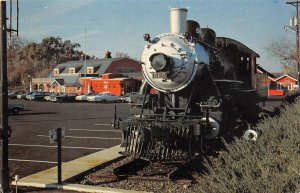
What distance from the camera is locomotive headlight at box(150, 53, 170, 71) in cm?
957

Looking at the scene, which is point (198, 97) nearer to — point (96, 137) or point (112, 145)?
point (112, 145)

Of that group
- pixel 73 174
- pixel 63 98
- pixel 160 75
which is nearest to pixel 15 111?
pixel 63 98

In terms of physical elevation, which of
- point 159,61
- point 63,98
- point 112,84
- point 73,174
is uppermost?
point 112,84

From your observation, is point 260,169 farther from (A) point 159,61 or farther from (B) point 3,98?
(A) point 159,61

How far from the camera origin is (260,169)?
4.81 m

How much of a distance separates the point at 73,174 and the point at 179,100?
10.7 ft

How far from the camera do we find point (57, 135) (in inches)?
338

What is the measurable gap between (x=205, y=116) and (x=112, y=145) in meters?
5.54

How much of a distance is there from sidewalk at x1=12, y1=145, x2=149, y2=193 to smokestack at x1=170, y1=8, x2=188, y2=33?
4.09 metres

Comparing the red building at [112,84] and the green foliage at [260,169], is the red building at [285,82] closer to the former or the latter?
the red building at [112,84]

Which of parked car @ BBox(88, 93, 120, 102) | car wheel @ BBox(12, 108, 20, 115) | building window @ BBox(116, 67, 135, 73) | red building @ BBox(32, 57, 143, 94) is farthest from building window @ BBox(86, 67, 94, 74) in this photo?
car wheel @ BBox(12, 108, 20, 115)

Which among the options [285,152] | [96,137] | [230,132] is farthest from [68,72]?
[285,152]

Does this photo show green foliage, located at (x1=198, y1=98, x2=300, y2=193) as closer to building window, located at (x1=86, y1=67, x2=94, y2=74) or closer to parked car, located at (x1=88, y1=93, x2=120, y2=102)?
parked car, located at (x1=88, y1=93, x2=120, y2=102)

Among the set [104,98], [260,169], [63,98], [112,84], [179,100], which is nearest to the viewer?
[260,169]
